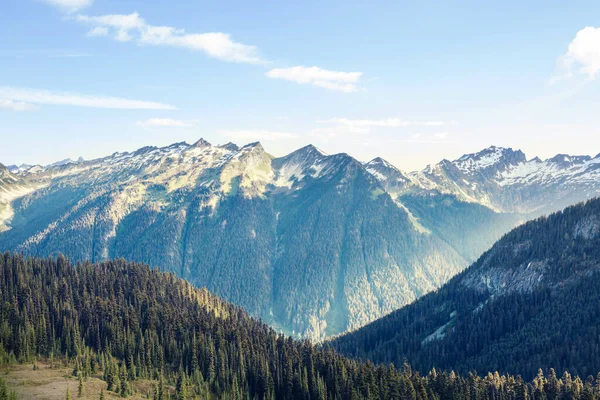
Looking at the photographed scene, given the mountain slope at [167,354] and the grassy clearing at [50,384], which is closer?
the grassy clearing at [50,384]

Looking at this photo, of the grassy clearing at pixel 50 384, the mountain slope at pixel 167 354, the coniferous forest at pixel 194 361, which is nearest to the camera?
the grassy clearing at pixel 50 384

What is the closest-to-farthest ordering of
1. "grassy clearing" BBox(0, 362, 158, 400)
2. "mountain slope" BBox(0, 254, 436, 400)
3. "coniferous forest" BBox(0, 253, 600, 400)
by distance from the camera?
"grassy clearing" BBox(0, 362, 158, 400) → "coniferous forest" BBox(0, 253, 600, 400) → "mountain slope" BBox(0, 254, 436, 400)

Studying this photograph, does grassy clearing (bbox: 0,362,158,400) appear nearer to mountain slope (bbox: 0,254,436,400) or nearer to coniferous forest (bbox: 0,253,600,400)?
mountain slope (bbox: 0,254,436,400)

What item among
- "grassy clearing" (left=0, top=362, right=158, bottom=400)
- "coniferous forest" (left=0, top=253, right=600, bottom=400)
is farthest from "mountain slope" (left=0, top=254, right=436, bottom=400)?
"grassy clearing" (left=0, top=362, right=158, bottom=400)

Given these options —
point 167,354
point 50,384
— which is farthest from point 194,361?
point 50,384

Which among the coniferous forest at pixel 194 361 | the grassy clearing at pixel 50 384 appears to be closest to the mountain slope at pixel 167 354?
the coniferous forest at pixel 194 361

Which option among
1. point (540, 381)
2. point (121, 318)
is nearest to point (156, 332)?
point (121, 318)

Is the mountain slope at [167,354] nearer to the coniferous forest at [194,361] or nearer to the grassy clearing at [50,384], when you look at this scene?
the coniferous forest at [194,361]

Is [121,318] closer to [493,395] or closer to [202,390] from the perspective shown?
[202,390]

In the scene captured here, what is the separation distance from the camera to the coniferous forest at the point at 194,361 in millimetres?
154250

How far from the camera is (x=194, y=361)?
566ft

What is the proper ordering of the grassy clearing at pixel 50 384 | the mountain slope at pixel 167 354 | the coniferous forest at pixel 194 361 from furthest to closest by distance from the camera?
the mountain slope at pixel 167 354
the coniferous forest at pixel 194 361
the grassy clearing at pixel 50 384

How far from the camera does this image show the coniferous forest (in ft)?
506

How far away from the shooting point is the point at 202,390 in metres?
157
